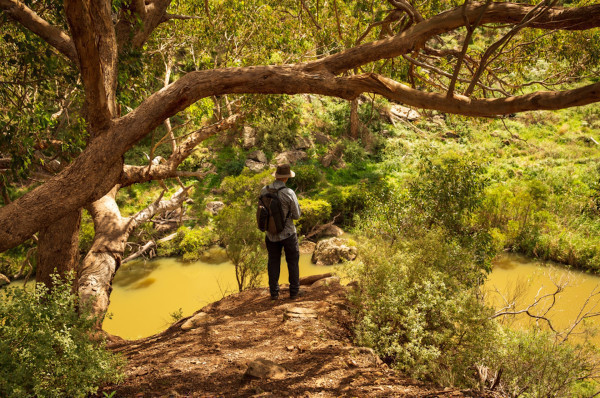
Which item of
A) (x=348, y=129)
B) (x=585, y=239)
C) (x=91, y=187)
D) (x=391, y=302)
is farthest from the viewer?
(x=348, y=129)

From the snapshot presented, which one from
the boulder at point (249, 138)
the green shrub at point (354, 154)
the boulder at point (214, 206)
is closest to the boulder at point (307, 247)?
the boulder at point (214, 206)

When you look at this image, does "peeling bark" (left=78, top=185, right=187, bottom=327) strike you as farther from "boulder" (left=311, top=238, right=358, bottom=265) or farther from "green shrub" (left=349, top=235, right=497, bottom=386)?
"boulder" (left=311, top=238, right=358, bottom=265)

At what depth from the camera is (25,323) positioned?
2.50m

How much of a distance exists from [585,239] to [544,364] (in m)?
10.00

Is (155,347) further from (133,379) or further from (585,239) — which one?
(585,239)

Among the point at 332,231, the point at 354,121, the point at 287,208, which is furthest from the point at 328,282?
the point at 354,121

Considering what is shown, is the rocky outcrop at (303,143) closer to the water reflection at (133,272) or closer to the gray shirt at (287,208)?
the water reflection at (133,272)

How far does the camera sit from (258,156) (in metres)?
18.1

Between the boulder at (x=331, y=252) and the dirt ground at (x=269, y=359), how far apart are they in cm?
660

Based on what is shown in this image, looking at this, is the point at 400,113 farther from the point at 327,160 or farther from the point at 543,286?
the point at 543,286

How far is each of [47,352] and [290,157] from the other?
1622cm

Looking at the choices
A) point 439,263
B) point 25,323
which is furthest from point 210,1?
point 25,323

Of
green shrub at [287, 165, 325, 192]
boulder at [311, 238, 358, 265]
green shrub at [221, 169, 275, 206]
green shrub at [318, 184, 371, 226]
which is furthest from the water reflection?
green shrub at [318, 184, 371, 226]

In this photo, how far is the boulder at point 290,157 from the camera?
18.1 meters
